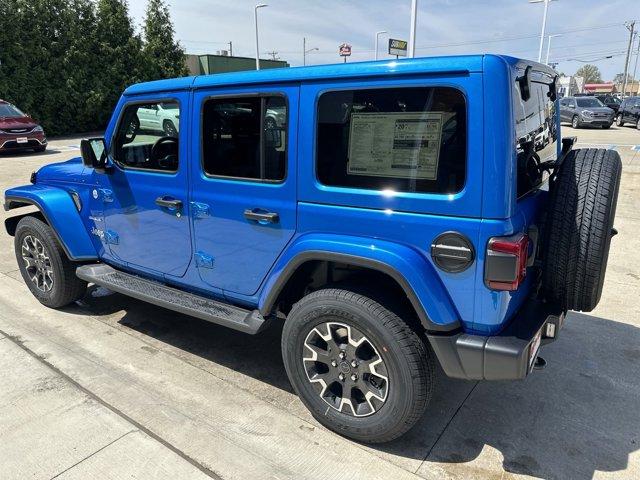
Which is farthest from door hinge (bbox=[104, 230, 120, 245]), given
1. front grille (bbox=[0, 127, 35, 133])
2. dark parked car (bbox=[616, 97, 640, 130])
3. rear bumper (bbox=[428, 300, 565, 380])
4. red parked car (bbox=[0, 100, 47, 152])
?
dark parked car (bbox=[616, 97, 640, 130])

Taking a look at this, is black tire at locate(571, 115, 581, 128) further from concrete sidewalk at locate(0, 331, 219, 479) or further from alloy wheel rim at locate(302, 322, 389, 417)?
concrete sidewalk at locate(0, 331, 219, 479)

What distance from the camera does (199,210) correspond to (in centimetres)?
304

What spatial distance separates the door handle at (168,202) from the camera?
10.3 ft

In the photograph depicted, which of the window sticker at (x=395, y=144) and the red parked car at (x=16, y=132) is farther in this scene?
the red parked car at (x=16, y=132)

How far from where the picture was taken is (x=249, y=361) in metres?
3.48

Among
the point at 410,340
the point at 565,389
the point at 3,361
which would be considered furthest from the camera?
the point at 3,361

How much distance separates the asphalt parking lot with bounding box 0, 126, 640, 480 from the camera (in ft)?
8.01

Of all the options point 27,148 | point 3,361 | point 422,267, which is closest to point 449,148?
point 422,267

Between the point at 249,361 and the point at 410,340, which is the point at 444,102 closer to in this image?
the point at 410,340

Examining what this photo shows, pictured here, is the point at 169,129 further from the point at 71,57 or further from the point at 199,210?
the point at 71,57

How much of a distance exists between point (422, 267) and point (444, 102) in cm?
74

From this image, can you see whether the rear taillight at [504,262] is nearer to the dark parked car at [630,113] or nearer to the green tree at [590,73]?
the dark parked car at [630,113]

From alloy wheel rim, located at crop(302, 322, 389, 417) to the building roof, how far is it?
1246 mm

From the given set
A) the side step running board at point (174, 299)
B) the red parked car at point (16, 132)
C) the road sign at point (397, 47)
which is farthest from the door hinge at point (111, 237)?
the road sign at point (397, 47)
